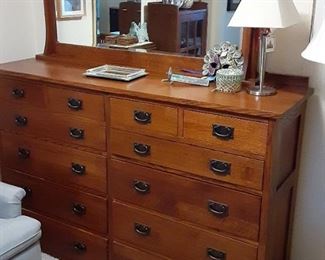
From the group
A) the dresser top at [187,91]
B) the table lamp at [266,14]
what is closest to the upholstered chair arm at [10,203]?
the dresser top at [187,91]

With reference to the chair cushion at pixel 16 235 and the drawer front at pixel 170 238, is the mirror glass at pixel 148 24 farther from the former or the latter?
the chair cushion at pixel 16 235

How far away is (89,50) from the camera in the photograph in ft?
8.09

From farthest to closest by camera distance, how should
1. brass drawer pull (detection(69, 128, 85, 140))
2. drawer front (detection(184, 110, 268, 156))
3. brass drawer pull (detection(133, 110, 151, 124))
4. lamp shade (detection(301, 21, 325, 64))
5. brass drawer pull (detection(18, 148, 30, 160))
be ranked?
brass drawer pull (detection(18, 148, 30, 160))
brass drawer pull (detection(69, 128, 85, 140))
brass drawer pull (detection(133, 110, 151, 124))
drawer front (detection(184, 110, 268, 156))
lamp shade (detection(301, 21, 325, 64))

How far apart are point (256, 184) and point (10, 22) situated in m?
1.71

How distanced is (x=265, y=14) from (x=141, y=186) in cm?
88

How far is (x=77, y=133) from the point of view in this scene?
2.16 meters

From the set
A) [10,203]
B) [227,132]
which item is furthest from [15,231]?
[227,132]

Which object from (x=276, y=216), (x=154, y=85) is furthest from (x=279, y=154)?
(x=154, y=85)

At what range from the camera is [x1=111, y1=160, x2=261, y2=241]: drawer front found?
1.81m

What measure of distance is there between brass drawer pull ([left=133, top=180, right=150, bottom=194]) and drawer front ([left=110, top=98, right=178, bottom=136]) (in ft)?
0.77

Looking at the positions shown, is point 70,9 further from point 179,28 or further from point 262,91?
point 262,91

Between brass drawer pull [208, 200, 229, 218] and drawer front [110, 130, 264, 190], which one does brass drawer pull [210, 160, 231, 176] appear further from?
brass drawer pull [208, 200, 229, 218]

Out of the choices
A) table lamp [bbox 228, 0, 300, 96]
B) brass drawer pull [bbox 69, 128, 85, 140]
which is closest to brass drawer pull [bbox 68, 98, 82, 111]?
brass drawer pull [bbox 69, 128, 85, 140]

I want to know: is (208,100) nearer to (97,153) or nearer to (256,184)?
(256,184)
